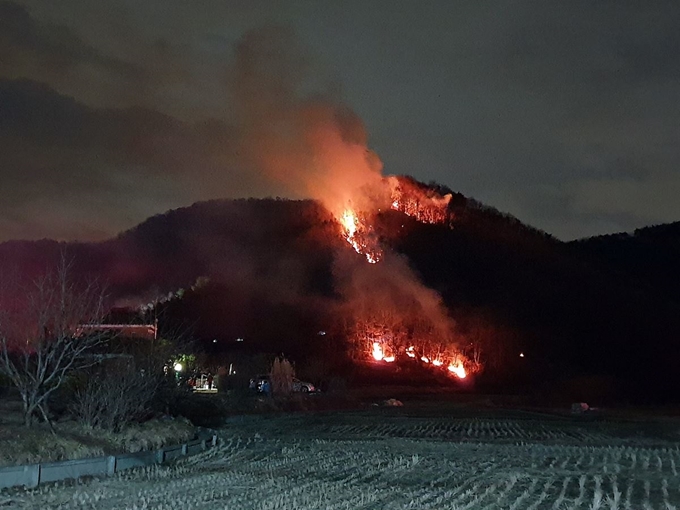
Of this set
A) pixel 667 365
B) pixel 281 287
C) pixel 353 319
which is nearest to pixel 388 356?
pixel 353 319

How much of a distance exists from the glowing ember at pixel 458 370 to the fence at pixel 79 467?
7356 cm

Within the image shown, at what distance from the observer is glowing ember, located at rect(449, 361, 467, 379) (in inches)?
3647

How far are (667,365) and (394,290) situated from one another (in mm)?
37768

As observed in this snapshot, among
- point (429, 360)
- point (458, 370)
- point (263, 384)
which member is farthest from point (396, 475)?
point (429, 360)

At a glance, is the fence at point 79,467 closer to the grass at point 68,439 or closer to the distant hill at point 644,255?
the grass at point 68,439

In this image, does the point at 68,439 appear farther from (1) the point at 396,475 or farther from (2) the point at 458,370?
(2) the point at 458,370

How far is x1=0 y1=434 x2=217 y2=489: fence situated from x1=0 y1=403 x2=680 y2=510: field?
544 millimetres

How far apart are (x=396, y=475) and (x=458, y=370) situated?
76.5 m

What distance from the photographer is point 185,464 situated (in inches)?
800

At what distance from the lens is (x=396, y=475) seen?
19562 millimetres

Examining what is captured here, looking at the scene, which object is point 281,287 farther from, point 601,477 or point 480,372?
point 601,477

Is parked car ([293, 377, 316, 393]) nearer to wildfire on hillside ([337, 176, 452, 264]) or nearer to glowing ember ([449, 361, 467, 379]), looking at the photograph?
glowing ember ([449, 361, 467, 379])

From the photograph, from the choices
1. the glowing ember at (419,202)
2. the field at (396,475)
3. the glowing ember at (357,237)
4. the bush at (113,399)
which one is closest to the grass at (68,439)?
the bush at (113,399)

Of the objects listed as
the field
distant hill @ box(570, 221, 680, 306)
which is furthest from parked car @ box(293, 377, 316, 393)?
distant hill @ box(570, 221, 680, 306)
